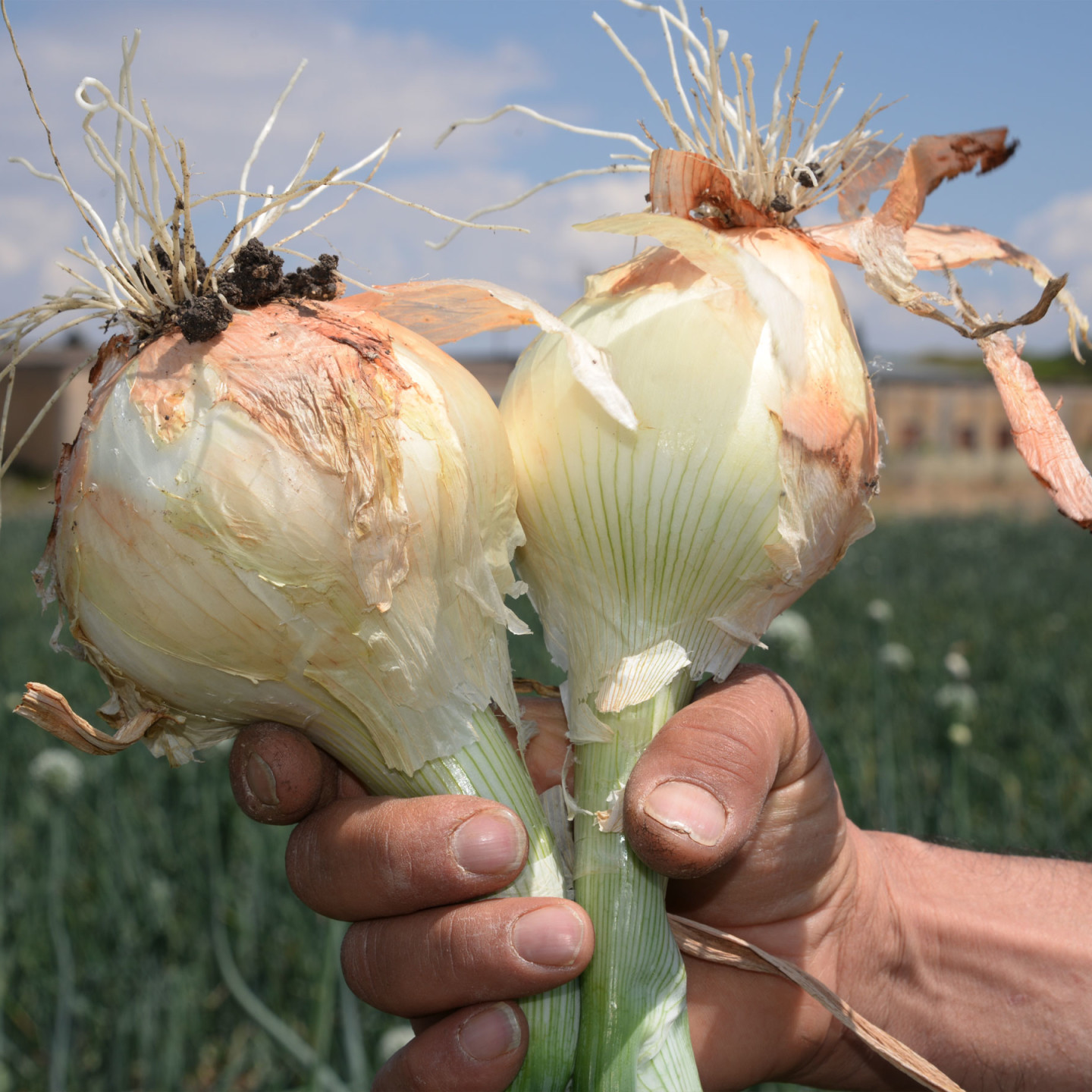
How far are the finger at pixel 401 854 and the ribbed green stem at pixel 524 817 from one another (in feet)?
0.07

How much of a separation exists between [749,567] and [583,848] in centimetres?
35

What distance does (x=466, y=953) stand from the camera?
1050 mm

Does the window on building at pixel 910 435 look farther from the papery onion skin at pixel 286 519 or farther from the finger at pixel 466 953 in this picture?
the papery onion skin at pixel 286 519

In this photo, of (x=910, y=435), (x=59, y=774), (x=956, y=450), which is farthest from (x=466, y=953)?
(x=910, y=435)

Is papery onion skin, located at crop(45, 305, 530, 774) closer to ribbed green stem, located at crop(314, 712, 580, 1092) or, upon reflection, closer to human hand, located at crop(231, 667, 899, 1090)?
ribbed green stem, located at crop(314, 712, 580, 1092)

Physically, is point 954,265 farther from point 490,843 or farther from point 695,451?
point 490,843

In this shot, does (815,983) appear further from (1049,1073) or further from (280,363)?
(280,363)

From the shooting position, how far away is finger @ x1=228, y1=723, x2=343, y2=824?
120 cm

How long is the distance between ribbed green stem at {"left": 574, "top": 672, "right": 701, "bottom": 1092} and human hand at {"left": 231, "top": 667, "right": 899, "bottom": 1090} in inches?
1.3

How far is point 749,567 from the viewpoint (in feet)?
3.22

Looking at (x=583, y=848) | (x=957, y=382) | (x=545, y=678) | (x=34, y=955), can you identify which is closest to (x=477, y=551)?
(x=583, y=848)

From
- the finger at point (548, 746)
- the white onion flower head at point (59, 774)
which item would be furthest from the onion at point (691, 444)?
the white onion flower head at point (59, 774)

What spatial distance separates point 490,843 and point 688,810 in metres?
0.21

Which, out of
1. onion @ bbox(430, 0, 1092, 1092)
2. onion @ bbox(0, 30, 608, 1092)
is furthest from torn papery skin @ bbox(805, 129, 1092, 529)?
onion @ bbox(0, 30, 608, 1092)
